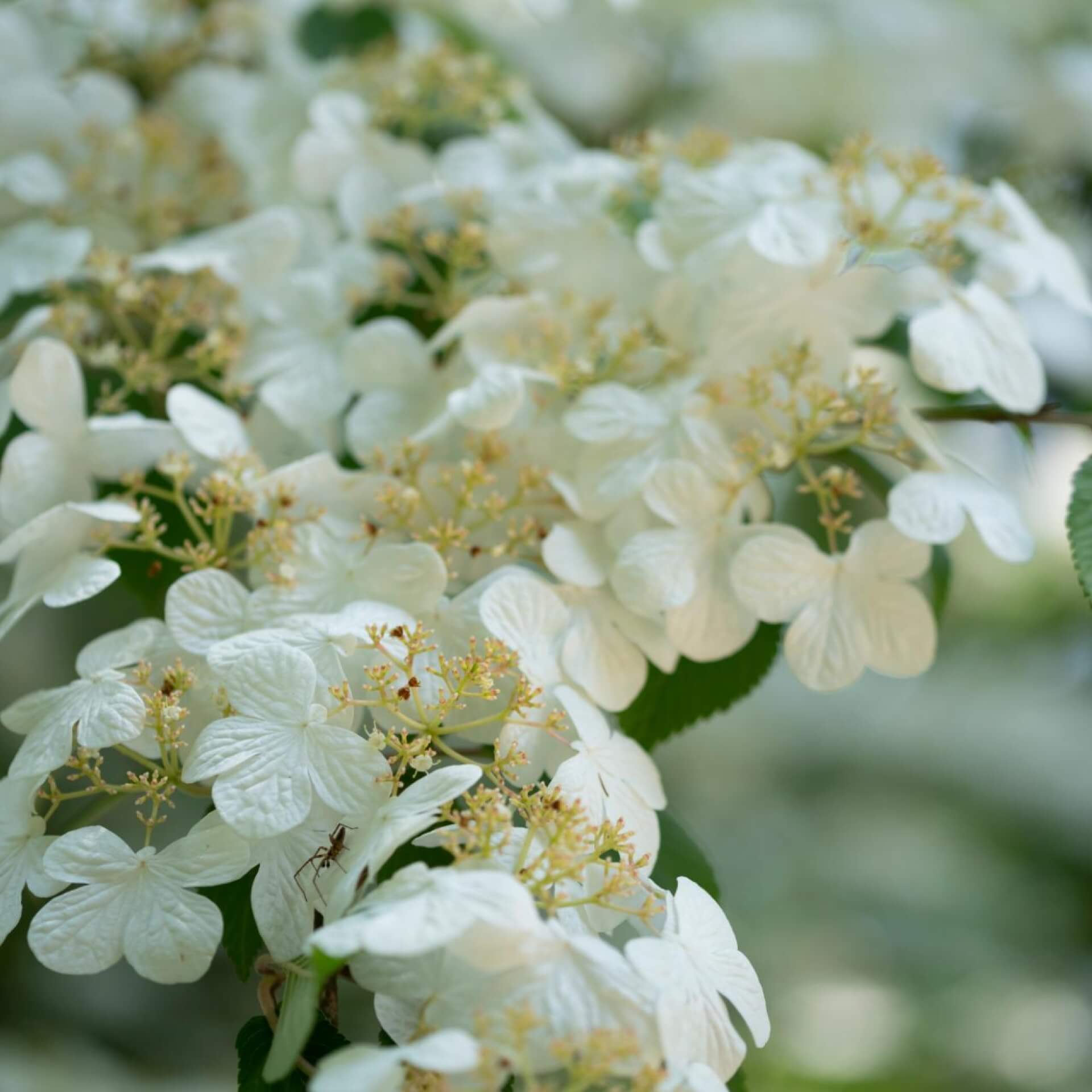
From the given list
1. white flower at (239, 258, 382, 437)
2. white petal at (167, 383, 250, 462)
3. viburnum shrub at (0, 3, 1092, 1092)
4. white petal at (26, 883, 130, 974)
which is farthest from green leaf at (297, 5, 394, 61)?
white petal at (26, 883, 130, 974)

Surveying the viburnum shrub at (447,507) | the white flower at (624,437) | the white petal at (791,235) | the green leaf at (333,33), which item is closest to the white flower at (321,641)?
the viburnum shrub at (447,507)

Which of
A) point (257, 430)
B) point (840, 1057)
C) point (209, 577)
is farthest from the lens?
point (840, 1057)

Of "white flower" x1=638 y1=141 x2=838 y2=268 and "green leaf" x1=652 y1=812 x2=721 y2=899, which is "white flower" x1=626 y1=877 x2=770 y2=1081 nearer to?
"green leaf" x1=652 y1=812 x2=721 y2=899

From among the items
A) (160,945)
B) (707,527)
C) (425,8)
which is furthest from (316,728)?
(425,8)

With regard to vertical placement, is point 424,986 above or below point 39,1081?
above

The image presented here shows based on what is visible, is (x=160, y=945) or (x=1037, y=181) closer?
(x=160, y=945)

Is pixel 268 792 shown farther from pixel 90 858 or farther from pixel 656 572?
pixel 656 572

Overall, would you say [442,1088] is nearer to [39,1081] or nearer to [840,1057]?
[39,1081]

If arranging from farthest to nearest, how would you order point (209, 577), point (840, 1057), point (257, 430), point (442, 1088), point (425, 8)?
point (840, 1057) < point (425, 8) < point (257, 430) < point (209, 577) < point (442, 1088)
